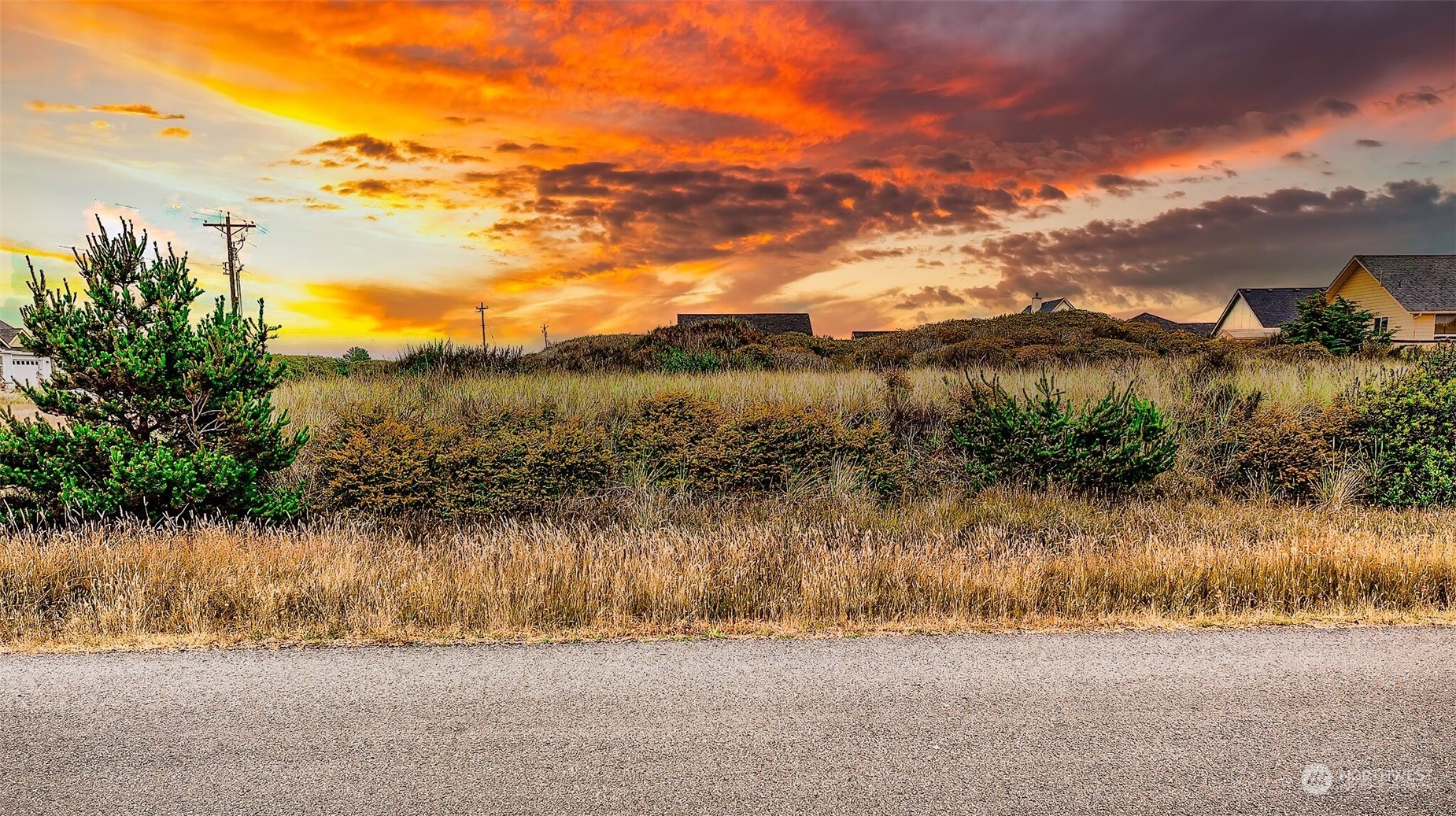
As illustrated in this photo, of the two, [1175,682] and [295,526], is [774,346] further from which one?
[1175,682]

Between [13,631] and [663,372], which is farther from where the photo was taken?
[663,372]

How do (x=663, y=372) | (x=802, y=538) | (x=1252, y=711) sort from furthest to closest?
(x=663, y=372)
(x=802, y=538)
(x=1252, y=711)

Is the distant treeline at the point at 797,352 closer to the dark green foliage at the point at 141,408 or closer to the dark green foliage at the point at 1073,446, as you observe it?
the dark green foliage at the point at 141,408

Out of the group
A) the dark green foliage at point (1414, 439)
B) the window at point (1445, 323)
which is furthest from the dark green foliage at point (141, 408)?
the window at point (1445, 323)

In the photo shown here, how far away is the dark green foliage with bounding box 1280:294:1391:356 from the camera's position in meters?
25.1

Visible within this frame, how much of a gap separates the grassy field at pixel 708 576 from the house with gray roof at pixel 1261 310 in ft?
174

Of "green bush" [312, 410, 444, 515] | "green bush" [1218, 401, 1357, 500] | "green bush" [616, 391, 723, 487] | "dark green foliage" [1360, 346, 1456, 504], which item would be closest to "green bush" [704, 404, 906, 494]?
"green bush" [616, 391, 723, 487]

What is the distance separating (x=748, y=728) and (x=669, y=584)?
2090mm

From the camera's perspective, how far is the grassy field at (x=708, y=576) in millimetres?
5625

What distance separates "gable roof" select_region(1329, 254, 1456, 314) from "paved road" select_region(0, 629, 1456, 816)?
48.4 metres

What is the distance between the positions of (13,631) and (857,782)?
5760mm

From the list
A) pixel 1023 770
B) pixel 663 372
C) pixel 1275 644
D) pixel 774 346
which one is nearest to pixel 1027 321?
pixel 774 346

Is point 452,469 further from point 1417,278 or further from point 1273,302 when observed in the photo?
point 1273,302

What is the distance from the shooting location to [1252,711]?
4215 mm
